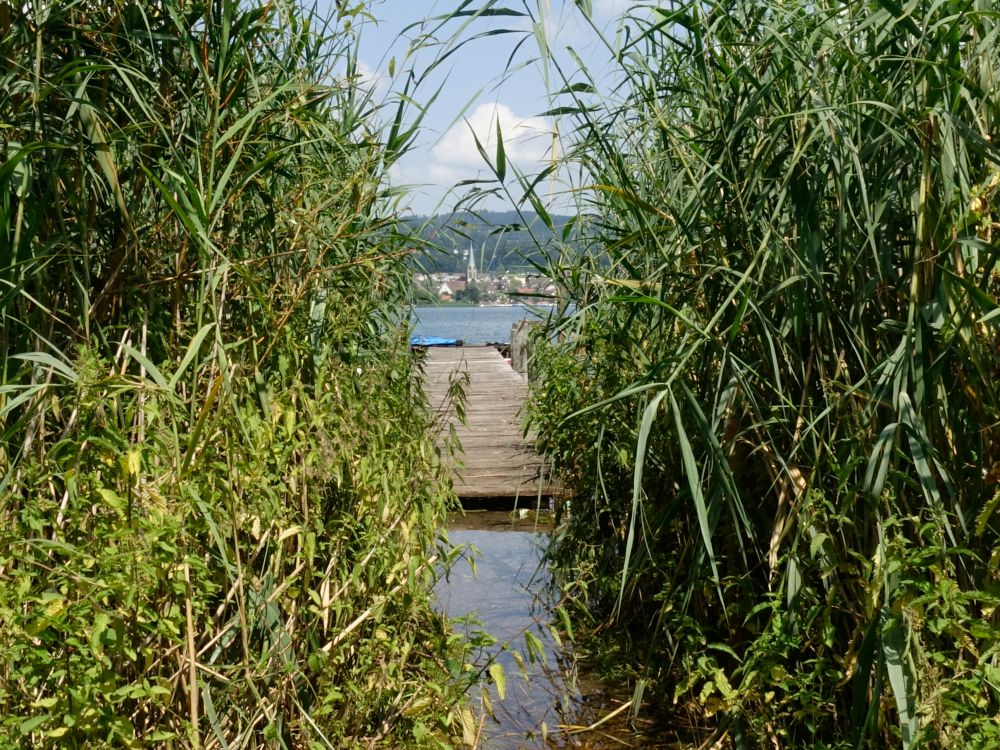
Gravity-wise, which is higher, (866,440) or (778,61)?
(778,61)

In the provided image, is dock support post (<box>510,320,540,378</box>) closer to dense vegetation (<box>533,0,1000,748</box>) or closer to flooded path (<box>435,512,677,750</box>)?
flooded path (<box>435,512,677,750</box>)

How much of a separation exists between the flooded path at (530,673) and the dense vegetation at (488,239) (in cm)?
92

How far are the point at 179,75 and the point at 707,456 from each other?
165 cm

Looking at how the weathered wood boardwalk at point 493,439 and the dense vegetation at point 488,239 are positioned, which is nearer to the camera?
the dense vegetation at point 488,239

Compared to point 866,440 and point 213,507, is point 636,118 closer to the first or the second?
point 866,440

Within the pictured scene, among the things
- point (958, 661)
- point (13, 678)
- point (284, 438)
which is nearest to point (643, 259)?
point (284, 438)

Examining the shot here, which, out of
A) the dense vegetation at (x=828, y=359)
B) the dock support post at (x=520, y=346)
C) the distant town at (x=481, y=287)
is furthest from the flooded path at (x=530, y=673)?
the dock support post at (x=520, y=346)

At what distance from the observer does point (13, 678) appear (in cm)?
211

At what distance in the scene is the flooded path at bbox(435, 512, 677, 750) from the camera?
358 cm

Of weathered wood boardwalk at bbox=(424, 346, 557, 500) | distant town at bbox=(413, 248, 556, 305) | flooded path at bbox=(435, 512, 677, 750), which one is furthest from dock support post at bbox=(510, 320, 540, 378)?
distant town at bbox=(413, 248, 556, 305)

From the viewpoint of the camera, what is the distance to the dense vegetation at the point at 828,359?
A: 95.7 inches

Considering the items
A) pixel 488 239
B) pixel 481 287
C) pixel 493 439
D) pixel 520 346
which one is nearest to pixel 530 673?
pixel 481 287

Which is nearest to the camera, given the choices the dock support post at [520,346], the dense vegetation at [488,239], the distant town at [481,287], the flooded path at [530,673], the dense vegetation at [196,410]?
the dense vegetation at [196,410]

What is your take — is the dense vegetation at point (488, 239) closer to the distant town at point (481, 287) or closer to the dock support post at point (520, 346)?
the distant town at point (481, 287)
